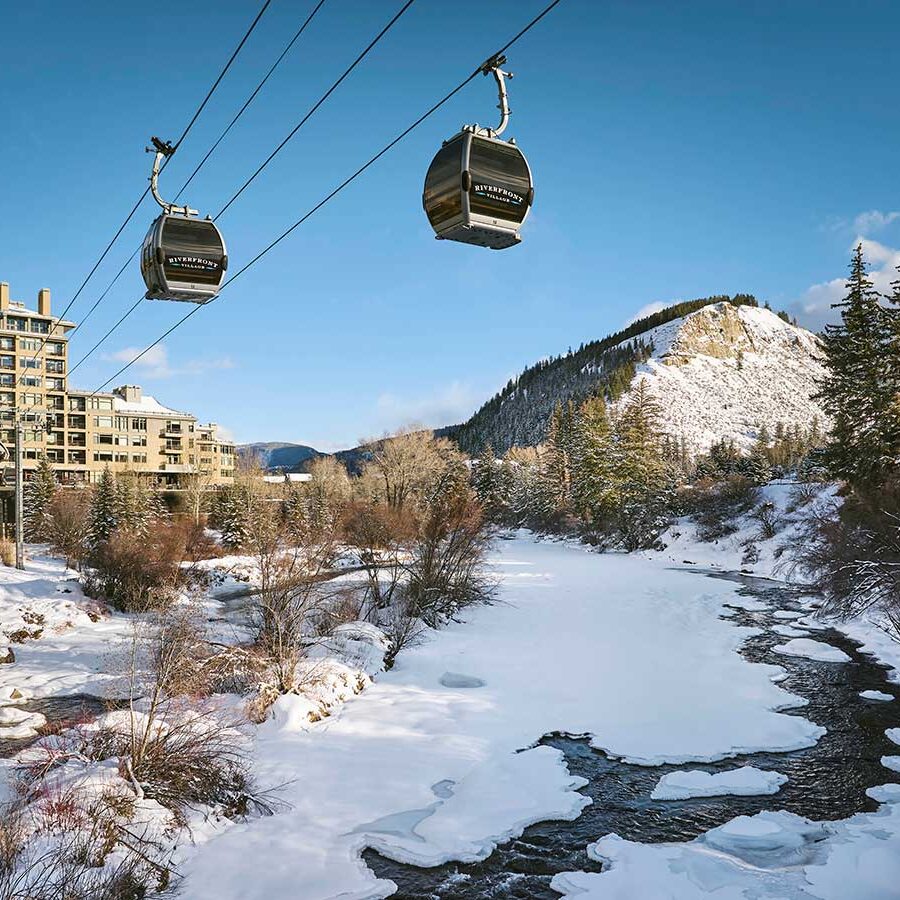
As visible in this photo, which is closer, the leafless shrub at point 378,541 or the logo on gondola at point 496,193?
the logo on gondola at point 496,193

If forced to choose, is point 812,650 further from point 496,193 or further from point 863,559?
point 496,193

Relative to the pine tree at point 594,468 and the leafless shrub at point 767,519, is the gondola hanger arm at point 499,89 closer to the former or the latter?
the leafless shrub at point 767,519

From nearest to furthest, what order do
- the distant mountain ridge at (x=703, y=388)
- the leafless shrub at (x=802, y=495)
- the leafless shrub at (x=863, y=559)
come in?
the leafless shrub at (x=863, y=559)
the leafless shrub at (x=802, y=495)
the distant mountain ridge at (x=703, y=388)

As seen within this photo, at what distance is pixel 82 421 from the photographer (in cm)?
7075

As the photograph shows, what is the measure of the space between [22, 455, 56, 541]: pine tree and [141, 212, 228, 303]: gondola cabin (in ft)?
151

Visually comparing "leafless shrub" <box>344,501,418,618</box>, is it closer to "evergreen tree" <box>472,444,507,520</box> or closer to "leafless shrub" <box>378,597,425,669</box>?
"leafless shrub" <box>378,597,425,669</box>

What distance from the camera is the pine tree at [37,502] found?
4969 centimetres

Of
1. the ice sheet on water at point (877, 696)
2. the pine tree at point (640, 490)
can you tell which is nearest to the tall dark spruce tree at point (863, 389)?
the ice sheet on water at point (877, 696)

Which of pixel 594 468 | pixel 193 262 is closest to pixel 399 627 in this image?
pixel 193 262

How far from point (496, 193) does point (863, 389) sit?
3342 centimetres

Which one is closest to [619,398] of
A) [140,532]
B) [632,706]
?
[140,532]

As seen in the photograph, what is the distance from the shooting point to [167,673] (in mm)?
11281

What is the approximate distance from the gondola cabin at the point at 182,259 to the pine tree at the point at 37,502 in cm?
4604

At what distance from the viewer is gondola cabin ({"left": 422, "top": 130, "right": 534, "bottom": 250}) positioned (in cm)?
619
